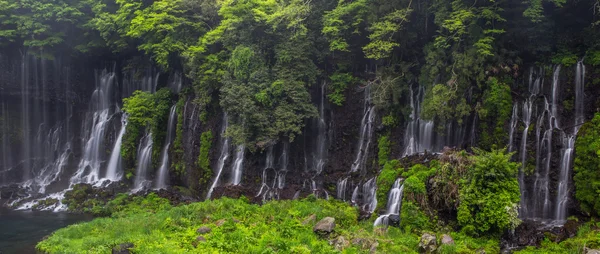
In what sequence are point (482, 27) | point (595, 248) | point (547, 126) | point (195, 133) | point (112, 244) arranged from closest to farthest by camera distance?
point (595, 248), point (112, 244), point (547, 126), point (482, 27), point (195, 133)

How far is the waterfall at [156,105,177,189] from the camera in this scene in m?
29.7

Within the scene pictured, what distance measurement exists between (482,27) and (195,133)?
16811 millimetres

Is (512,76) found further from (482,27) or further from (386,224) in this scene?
(386,224)

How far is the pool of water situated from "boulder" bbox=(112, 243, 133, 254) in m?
4.82

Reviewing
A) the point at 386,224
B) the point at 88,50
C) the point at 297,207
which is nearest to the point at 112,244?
the point at 297,207

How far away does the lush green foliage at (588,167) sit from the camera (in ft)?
55.4

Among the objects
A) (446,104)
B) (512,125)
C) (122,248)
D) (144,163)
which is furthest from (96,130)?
(512,125)

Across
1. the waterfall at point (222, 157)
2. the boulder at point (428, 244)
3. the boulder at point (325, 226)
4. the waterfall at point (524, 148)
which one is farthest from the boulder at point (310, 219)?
the waterfall at point (222, 157)

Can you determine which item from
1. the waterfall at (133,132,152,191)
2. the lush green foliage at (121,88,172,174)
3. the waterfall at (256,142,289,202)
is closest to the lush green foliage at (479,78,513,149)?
the waterfall at (256,142,289,202)

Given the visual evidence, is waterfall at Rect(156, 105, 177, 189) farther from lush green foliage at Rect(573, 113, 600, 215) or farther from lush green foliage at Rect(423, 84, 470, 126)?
lush green foliage at Rect(573, 113, 600, 215)

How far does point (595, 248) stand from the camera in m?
13.9

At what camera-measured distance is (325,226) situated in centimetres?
1722

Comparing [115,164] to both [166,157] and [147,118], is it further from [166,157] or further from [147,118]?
[147,118]

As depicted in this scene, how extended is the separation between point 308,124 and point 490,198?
11.9m
